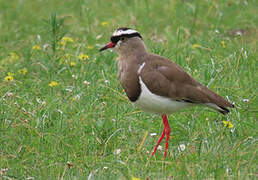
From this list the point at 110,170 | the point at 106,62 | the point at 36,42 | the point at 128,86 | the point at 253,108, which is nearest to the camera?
the point at 110,170

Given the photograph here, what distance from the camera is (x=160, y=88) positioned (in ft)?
16.9

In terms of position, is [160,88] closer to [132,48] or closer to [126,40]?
[132,48]

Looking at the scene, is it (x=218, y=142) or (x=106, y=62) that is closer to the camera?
(x=218, y=142)

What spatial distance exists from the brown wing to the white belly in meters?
0.04

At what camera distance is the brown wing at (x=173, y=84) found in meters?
5.16

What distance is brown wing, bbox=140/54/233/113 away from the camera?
5164 mm

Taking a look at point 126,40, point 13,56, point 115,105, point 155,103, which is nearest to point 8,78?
point 13,56

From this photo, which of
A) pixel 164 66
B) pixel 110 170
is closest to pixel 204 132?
pixel 164 66

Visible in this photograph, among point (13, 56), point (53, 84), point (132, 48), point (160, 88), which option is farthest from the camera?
point (13, 56)

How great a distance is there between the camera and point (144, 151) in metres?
5.28

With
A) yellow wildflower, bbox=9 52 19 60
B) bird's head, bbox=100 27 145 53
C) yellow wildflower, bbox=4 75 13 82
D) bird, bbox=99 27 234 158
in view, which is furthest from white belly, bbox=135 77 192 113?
yellow wildflower, bbox=9 52 19 60

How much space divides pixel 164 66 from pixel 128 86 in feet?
1.40

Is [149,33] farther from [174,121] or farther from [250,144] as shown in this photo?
[250,144]

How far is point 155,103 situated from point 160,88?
153 millimetres
